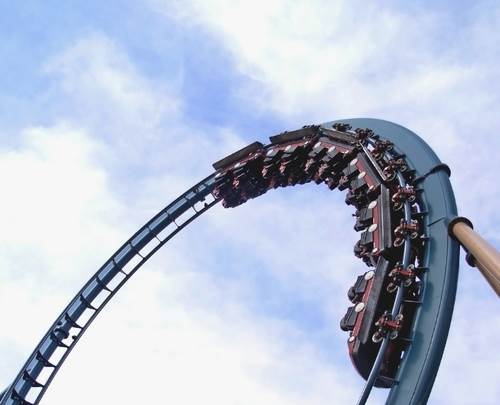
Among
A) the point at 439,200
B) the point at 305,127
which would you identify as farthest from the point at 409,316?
the point at 305,127

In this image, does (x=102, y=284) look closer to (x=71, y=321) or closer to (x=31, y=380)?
(x=71, y=321)

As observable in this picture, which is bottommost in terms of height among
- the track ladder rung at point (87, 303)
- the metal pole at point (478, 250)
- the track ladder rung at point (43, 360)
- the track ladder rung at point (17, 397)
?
the metal pole at point (478, 250)

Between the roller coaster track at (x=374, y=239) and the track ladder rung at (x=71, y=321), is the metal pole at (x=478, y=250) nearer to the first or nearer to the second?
the roller coaster track at (x=374, y=239)

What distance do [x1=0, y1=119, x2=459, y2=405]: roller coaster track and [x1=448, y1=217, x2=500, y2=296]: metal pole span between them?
0.41 m

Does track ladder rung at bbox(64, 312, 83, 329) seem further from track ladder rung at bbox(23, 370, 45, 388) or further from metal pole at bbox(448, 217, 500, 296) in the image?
metal pole at bbox(448, 217, 500, 296)

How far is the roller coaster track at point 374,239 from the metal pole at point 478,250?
1.36 feet

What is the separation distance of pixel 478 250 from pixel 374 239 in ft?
9.76

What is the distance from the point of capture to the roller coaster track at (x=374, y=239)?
909cm

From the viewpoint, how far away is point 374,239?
36.6 feet

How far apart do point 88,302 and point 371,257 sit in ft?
31.8

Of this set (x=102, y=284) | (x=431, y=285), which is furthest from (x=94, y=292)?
(x=431, y=285)

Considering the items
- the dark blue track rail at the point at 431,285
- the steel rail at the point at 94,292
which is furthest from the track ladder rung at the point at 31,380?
the dark blue track rail at the point at 431,285

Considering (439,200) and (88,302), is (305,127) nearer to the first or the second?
(439,200)

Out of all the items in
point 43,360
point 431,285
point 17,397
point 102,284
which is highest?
point 102,284
